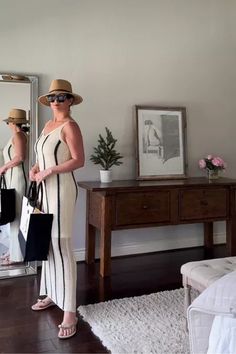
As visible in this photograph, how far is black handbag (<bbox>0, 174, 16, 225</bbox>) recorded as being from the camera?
3012mm


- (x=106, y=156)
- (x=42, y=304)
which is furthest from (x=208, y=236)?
(x=42, y=304)

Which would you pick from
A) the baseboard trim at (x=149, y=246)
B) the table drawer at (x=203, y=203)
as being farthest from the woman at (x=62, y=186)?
the table drawer at (x=203, y=203)

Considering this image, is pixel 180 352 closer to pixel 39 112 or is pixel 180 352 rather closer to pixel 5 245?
pixel 5 245

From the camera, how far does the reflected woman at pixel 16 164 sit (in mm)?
3053

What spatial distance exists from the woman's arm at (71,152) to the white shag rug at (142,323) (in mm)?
955

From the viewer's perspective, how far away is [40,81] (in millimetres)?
3184

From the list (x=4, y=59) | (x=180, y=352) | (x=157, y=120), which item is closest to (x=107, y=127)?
(x=157, y=120)

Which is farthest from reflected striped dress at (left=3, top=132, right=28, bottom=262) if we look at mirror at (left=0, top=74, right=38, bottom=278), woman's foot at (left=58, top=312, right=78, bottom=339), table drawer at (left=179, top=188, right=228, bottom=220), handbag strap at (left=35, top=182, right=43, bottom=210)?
table drawer at (left=179, top=188, right=228, bottom=220)

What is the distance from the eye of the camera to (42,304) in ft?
7.97

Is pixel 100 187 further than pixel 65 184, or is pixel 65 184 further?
pixel 100 187

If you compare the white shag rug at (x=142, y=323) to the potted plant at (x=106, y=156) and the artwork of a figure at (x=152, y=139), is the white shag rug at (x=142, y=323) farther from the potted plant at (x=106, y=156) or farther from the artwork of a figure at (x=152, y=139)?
the artwork of a figure at (x=152, y=139)

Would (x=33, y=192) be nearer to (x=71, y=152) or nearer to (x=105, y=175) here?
(x=71, y=152)

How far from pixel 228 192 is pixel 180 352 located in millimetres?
1860

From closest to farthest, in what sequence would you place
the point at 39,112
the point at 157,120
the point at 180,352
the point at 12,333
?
the point at 180,352, the point at 12,333, the point at 39,112, the point at 157,120
